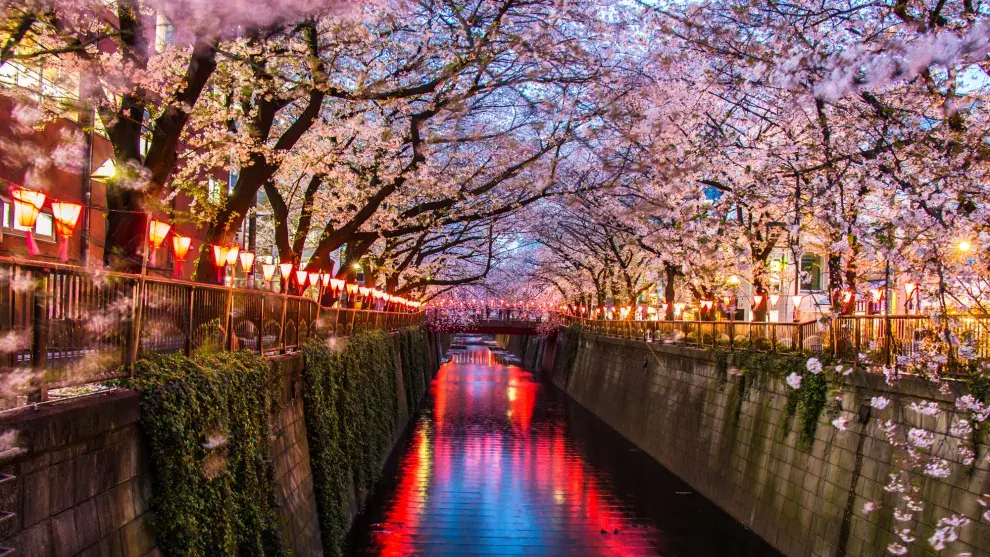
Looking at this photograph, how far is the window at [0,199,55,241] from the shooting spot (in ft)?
65.5

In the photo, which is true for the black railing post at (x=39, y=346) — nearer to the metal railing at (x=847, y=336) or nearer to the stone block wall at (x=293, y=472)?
the stone block wall at (x=293, y=472)

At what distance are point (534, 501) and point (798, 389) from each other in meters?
7.89

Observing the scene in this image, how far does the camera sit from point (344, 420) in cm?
1642

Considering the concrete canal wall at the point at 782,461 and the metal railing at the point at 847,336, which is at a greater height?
the metal railing at the point at 847,336

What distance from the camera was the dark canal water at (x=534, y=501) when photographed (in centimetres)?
1579

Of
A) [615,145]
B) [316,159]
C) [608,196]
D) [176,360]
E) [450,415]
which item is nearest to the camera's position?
[176,360]

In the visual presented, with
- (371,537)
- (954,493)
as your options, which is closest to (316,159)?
(371,537)

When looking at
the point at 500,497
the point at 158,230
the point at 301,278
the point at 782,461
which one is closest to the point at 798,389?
the point at 782,461

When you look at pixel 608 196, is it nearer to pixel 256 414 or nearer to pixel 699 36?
pixel 699 36

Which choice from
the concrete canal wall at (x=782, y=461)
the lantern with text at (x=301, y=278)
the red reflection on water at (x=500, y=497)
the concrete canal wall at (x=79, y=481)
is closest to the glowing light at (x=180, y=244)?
the lantern with text at (x=301, y=278)

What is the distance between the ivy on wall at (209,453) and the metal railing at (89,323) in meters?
0.27

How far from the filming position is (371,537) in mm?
15891

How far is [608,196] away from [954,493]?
18.3 meters

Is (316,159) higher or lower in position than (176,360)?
higher
